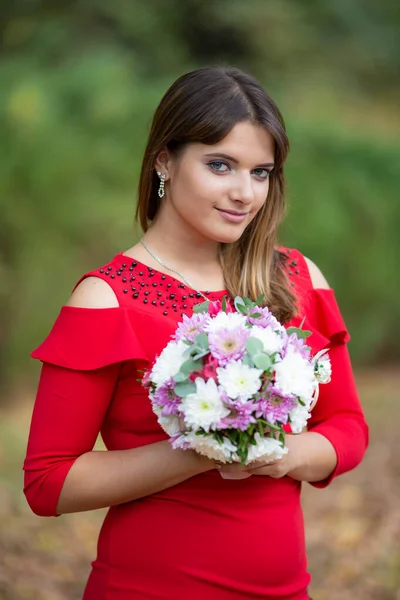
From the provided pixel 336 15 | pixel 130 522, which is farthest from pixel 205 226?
pixel 336 15

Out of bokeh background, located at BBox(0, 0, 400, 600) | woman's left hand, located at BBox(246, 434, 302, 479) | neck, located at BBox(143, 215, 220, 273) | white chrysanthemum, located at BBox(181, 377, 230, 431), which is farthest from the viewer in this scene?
bokeh background, located at BBox(0, 0, 400, 600)

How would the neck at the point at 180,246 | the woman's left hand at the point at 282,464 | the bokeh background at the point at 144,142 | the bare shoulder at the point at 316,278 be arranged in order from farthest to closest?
1. the bokeh background at the point at 144,142
2. the bare shoulder at the point at 316,278
3. the neck at the point at 180,246
4. the woman's left hand at the point at 282,464

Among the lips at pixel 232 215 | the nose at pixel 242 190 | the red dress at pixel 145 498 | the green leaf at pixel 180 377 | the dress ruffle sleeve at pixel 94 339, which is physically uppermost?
the nose at pixel 242 190

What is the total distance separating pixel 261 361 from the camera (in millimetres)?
1584

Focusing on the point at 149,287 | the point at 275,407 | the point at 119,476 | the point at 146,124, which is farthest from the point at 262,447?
the point at 146,124

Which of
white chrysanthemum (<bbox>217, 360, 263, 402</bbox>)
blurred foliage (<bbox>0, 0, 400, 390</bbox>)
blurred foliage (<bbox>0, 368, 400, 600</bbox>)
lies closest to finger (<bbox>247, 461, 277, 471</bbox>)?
white chrysanthemum (<bbox>217, 360, 263, 402</bbox>)

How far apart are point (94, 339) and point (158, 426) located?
0.24 meters

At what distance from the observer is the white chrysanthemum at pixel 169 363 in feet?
5.37

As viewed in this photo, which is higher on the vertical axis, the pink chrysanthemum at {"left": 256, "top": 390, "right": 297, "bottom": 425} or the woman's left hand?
the pink chrysanthemum at {"left": 256, "top": 390, "right": 297, "bottom": 425}

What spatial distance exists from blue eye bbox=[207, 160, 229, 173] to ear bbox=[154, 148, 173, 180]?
0.50ft

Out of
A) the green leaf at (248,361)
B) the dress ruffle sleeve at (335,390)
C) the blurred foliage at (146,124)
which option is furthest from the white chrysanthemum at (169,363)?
the blurred foliage at (146,124)

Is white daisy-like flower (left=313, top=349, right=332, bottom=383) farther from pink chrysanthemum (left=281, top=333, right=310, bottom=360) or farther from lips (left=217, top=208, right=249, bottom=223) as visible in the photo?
lips (left=217, top=208, right=249, bottom=223)

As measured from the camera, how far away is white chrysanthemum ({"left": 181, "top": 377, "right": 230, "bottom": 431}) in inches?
61.5

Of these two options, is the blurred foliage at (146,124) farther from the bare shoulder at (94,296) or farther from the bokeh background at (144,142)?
the bare shoulder at (94,296)
